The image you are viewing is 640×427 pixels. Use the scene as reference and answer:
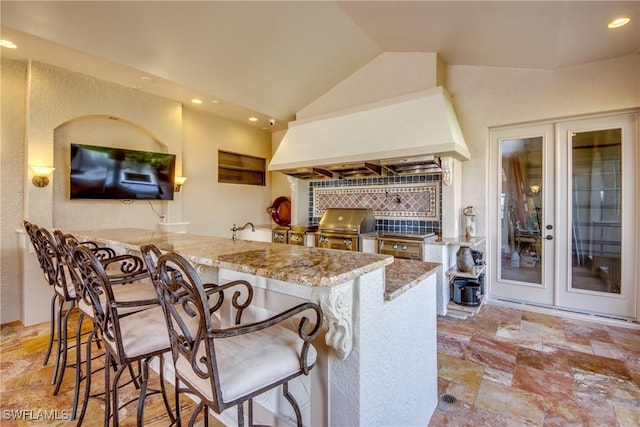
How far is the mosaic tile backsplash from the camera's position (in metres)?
4.17

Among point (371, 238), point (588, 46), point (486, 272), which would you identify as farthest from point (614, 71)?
point (371, 238)

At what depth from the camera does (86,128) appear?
369 cm

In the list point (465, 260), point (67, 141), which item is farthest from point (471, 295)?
point (67, 141)

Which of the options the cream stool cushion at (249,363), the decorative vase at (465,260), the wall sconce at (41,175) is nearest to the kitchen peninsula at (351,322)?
the cream stool cushion at (249,363)

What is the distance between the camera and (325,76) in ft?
14.2

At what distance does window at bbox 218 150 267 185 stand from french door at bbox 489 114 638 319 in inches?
157

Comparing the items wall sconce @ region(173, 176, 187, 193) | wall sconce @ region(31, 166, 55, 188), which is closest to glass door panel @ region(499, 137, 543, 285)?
wall sconce @ region(173, 176, 187, 193)

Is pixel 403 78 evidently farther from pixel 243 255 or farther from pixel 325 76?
pixel 243 255

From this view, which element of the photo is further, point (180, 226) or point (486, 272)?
point (180, 226)

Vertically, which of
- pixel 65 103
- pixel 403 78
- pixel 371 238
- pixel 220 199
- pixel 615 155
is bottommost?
pixel 371 238

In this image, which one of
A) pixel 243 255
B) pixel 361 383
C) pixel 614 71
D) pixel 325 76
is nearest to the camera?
pixel 361 383

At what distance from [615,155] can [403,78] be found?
8.08ft

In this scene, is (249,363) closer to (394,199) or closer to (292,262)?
(292,262)

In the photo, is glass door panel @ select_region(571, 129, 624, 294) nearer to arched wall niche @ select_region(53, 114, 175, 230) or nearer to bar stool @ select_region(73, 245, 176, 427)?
bar stool @ select_region(73, 245, 176, 427)
